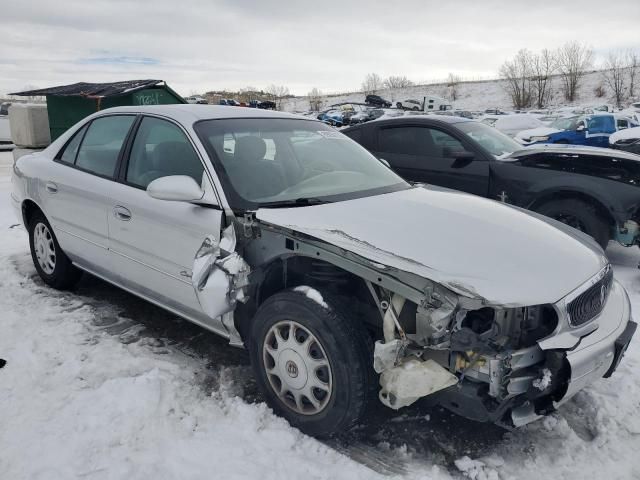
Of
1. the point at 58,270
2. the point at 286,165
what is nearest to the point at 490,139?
the point at 286,165

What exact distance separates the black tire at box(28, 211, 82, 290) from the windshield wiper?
2369mm

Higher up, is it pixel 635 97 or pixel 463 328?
pixel 635 97

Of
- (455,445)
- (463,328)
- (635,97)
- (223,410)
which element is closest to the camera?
(463,328)

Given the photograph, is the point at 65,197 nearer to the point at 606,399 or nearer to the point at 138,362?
the point at 138,362

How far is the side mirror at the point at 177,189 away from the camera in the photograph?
280 centimetres

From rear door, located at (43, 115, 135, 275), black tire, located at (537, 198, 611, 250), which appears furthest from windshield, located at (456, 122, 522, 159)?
rear door, located at (43, 115, 135, 275)

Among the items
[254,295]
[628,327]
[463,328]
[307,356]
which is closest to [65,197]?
[254,295]

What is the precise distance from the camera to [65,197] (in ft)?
13.0

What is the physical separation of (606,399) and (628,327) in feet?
1.67

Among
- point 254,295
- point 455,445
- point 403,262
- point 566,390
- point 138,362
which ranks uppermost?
point 403,262

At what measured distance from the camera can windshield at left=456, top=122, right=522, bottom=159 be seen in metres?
6.07

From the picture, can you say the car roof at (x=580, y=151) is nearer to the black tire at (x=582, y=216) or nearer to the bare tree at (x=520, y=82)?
the black tire at (x=582, y=216)

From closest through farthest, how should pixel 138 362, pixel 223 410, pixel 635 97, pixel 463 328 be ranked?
pixel 463 328 → pixel 223 410 → pixel 138 362 → pixel 635 97

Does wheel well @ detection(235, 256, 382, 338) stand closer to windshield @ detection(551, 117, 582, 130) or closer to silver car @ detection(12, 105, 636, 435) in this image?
silver car @ detection(12, 105, 636, 435)
